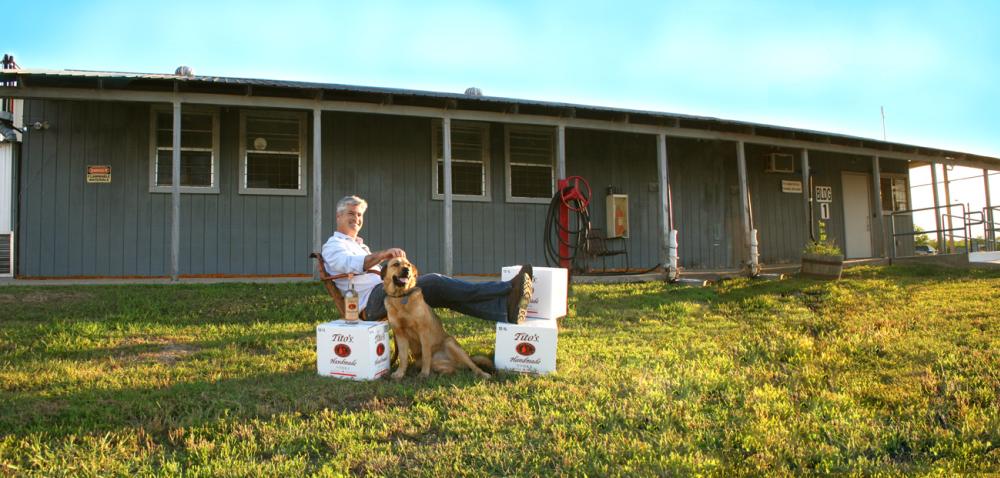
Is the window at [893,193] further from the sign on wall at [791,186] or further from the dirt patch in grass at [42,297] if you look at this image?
the dirt patch in grass at [42,297]

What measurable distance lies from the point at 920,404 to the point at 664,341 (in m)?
1.92

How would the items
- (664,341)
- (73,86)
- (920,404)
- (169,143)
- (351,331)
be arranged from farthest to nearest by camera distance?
(169,143)
(73,86)
(664,341)
(351,331)
(920,404)

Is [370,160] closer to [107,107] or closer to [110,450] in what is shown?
[107,107]

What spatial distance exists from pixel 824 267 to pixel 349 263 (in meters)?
7.03

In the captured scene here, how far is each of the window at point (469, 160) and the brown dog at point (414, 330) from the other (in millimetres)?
5711

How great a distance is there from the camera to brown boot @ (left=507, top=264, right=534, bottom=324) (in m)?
3.75

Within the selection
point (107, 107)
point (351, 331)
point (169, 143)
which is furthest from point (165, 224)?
point (351, 331)

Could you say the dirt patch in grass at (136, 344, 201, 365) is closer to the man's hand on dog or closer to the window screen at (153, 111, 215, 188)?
the man's hand on dog

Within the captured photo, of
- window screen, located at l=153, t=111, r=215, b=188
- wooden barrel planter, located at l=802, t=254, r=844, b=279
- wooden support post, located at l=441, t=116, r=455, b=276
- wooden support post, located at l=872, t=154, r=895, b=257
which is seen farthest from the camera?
wooden support post, located at l=872, t=154, r=895, b=257

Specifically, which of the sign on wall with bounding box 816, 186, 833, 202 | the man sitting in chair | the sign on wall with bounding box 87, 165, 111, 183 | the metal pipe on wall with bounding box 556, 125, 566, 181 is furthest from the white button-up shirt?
the sign on wall with bounding box 816, 186, 833, 202

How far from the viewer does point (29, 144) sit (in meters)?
7.75

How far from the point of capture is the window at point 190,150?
26.9 feet

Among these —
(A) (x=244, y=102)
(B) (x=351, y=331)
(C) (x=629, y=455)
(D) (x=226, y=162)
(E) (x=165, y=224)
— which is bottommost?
(C) (x=629, y=455)

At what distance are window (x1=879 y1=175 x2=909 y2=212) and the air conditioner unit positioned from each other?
3122mm
